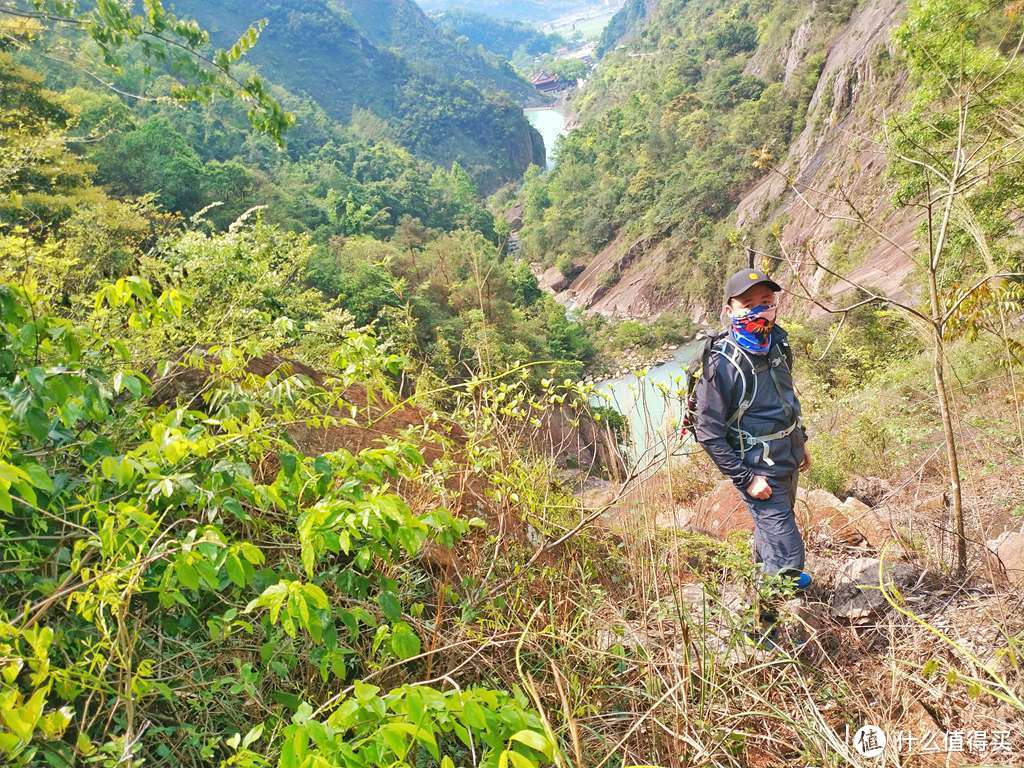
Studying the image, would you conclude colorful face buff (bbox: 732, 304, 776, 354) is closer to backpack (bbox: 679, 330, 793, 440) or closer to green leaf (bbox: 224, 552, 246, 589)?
backpack (bbox: 679, 330, 793, 440)

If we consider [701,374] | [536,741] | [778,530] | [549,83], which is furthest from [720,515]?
[549,83]

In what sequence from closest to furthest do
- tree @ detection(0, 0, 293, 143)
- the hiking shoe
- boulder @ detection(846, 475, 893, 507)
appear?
the hiking shoe → tree @ detection(0, 0, 293, 143) → boulder @ detection(846, 475, 893, 507)

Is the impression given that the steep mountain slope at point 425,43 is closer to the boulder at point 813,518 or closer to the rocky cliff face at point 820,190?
the rocky cliff face at point 820,190

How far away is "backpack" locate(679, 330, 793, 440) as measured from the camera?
2.47 meters

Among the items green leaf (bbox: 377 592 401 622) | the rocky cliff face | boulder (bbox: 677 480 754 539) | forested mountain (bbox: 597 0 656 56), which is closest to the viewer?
green leaf (bbox: 377 592 401 622)

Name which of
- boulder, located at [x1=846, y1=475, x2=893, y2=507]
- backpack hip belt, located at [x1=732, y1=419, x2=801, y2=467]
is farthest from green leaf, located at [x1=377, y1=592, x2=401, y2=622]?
boulder, located at [x1=846, y1=475, x2=893, y2=507]

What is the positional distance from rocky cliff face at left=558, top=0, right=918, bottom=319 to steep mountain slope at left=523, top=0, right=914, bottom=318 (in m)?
0.11

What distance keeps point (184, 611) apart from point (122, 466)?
21.0 inches

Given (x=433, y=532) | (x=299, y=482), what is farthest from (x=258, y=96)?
(x=433, y=532)

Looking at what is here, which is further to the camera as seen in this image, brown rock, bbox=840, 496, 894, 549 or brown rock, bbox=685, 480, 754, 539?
brown rock, bbox=685, 480, 754, 539

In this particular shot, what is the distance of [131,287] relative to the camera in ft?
5.31

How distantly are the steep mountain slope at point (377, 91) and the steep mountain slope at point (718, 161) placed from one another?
22.4 meters

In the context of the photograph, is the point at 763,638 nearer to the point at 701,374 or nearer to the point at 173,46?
the point at 701,374

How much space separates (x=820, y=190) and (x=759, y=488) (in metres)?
22.5
